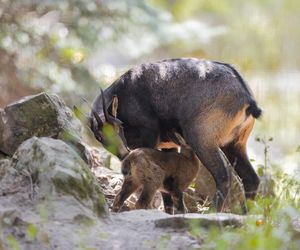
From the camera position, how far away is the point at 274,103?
71.5 feet

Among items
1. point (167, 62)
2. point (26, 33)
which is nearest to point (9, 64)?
point (26, 33)

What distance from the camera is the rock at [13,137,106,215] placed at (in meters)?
6.33

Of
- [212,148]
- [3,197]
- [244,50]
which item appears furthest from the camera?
[244,50]

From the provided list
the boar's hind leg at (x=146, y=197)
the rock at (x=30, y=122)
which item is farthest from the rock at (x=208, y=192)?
the rock at (x=30, y=122)

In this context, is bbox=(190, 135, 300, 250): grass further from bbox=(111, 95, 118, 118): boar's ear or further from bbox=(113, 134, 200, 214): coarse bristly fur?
bbox=(111, 95, 118, 118): boar's ear

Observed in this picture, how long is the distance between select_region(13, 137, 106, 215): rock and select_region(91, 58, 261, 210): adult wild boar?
5.17 ft

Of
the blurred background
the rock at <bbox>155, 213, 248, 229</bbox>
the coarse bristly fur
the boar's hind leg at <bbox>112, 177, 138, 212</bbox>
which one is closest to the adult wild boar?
the coarse bristly fur

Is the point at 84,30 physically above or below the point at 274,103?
above

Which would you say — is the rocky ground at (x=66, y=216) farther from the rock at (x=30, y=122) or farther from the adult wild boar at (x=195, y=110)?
the adult wild boar at (x=195, y=110)

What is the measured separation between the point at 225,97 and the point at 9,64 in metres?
6.89

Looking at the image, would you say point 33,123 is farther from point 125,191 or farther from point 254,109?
point 254,109

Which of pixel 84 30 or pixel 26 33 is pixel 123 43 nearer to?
pixel 84 30

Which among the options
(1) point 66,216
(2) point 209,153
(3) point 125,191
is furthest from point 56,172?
(2) point 209,153

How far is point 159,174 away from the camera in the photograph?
7906 millimetres
